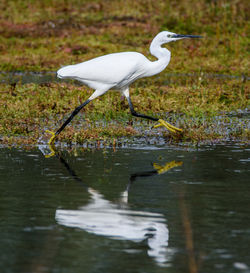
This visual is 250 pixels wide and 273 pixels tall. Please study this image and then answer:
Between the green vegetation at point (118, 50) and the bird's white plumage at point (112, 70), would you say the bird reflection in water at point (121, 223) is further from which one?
the green vegetation at point (118, 50)

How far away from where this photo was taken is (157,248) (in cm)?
506

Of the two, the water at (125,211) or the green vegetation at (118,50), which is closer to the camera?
the water at (125,211)

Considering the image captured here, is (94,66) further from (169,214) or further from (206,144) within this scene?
(169,214)

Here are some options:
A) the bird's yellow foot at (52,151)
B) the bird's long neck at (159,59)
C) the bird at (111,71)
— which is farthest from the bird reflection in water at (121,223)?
the bird's long neck at (159,59)

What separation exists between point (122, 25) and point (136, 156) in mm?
19003

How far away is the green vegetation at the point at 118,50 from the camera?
456 inches

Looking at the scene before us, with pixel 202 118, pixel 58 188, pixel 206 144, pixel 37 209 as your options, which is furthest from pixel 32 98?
pixel 37 209

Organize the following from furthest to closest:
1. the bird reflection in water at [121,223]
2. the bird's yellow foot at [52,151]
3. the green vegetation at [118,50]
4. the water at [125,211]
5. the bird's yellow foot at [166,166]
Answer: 1. the green vegetation at [118,50]
2. the bird's yellow foot at [52,151]
3. the bird's yellow foot at [166,166]
4. the bird reflection in water at [121,223]
5. the water at [125,211]

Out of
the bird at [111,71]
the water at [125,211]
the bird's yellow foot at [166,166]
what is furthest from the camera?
the bird at [111,71]

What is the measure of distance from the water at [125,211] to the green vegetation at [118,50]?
5.26 ft

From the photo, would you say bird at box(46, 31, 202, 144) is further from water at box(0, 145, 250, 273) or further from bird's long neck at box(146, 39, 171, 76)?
water at box(0, 145, 250, 273)

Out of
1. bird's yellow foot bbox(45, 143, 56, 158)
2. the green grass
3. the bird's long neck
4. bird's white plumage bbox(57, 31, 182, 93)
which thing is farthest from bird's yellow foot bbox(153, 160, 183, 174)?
the bird's long neck

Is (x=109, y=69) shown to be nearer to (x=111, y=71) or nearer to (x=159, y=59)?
(x=111, y=71)

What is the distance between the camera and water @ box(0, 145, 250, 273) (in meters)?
4.80
